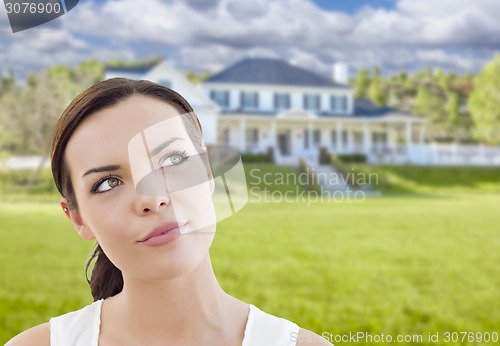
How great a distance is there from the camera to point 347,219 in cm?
710

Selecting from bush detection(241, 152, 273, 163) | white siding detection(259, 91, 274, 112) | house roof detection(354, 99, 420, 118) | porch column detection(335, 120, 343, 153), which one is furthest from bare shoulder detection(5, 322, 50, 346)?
house roof detection(354, 99, 420, 118)

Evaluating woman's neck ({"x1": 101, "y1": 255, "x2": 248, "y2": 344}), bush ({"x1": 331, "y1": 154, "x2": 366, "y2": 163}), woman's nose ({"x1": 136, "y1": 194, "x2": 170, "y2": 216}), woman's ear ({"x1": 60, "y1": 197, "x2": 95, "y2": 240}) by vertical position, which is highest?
woman's nose ({"x1": 136, "y1": 194, "x2": 170, "y2": 216})

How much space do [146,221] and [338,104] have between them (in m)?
18.7

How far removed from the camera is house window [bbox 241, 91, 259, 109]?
17.6 meters

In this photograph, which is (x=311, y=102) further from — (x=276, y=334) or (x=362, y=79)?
(x=276, y=334)

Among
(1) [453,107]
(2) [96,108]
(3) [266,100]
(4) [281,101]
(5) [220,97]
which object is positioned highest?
(2) [96,108]

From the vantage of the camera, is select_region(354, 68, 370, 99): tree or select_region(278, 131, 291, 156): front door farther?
select_region(354, 68, 370, 99): tree

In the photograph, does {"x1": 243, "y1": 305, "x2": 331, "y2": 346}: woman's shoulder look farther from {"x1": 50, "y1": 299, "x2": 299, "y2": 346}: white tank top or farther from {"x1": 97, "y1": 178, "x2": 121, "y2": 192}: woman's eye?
{"x1": 97, "y1": 178, "x2": 121, "y2": 192}: woman's eye

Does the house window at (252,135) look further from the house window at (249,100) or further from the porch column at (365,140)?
the porch column at (365,140)

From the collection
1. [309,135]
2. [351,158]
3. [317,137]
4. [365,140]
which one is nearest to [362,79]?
[365,140]

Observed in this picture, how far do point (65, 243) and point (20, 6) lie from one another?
Result: 417 centimetres

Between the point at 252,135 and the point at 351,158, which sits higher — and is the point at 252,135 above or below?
above

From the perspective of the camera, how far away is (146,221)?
78 centimetres

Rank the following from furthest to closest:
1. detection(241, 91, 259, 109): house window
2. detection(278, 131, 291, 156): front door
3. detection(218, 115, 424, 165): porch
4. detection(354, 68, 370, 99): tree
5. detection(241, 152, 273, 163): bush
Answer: detection(354, 68, 370, 99): tree
detection(241, 91, 259, 109): house window
detection(278, 131, 291, 156): front door
detection(218, 115, 424, 165): porch
detection(241, 152, 273, 163): bush
